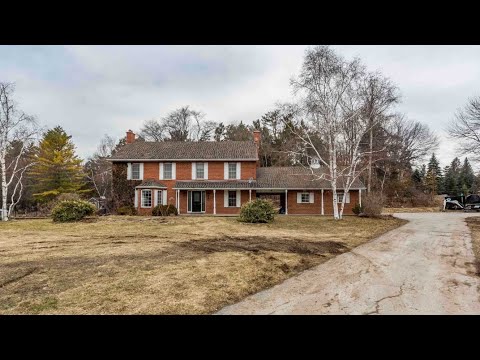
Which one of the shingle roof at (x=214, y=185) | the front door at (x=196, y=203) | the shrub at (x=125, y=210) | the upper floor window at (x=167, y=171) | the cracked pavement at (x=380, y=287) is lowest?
the cracked pavement at (x=380, y=287)

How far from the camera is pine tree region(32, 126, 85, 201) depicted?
3369 centimetres

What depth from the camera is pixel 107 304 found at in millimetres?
4992

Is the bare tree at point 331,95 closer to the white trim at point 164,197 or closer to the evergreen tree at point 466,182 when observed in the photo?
the white trim at point 164,197

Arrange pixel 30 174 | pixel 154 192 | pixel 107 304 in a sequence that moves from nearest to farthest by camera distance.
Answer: pixel 107 304
pixel 154 192
pixel 30 174

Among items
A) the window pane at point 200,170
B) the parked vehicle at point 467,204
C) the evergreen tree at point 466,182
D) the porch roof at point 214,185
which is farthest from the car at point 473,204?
the window pane at point 200,170

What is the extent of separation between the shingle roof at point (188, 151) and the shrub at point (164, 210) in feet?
14.9

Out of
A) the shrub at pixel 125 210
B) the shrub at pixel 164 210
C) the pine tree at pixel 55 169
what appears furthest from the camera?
the pine tree at pixel 55 169

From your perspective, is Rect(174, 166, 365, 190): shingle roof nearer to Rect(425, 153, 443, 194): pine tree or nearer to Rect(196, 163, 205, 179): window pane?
Rect(196, 163, 205, 179): window pane

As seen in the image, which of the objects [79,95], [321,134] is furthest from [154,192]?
[321,134]

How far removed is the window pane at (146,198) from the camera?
24422 millimetres

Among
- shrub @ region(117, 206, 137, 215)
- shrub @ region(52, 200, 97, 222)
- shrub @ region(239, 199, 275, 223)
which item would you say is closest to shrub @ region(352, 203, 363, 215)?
shrub @ region(239, 199, 275, 223)
